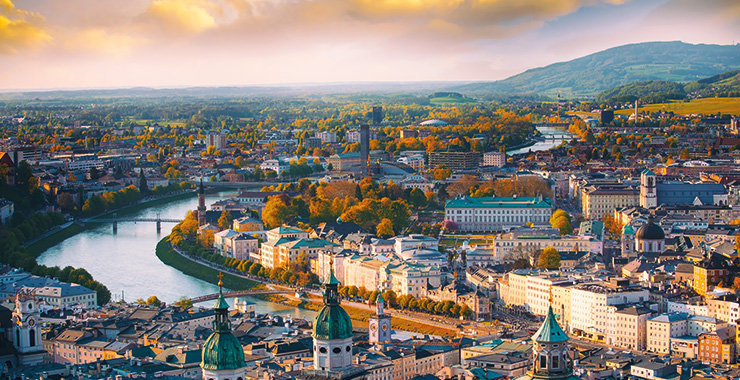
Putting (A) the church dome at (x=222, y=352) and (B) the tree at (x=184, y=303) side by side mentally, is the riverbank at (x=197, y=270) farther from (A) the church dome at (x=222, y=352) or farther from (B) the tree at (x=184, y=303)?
(A) the church dome at (x=222, y=352)

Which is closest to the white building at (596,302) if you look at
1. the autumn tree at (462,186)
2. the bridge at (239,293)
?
the bridge at (239,293)

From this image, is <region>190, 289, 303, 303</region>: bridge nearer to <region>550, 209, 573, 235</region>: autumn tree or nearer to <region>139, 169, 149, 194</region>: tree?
<region>550, 209, 573, 235</region>: autumn tree

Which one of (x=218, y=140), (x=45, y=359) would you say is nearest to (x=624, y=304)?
(x=45, y=359)

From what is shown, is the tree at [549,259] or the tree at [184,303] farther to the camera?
A: the tree at [549,259]

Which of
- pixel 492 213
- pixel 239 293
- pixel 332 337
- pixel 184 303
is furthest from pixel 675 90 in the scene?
pixel 332 337

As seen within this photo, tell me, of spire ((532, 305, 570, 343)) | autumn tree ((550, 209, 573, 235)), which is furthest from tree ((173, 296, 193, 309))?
spire ((532, 305, 570, 343))

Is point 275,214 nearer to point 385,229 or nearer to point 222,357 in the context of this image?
point 385,229
